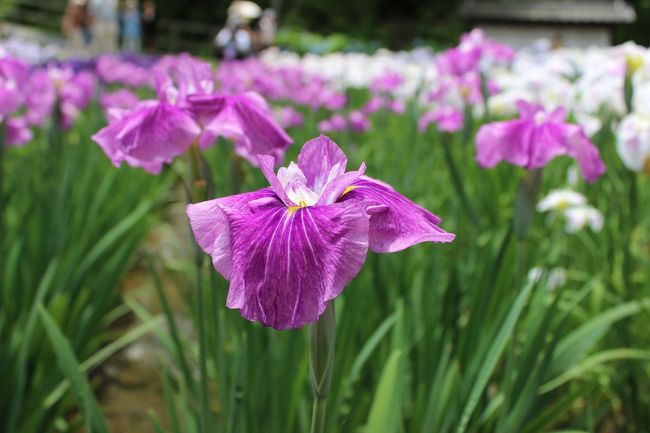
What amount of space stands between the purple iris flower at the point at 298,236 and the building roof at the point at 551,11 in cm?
2712

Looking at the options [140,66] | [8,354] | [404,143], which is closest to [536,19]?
[140,66]

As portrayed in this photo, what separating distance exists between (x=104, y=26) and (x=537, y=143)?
11.4 m

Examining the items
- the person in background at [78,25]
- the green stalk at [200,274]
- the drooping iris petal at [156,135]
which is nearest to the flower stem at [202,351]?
the green stalk at [200,274]

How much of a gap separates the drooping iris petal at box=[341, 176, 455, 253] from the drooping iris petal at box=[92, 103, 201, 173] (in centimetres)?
36

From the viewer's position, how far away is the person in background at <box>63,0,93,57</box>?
8.57 meters

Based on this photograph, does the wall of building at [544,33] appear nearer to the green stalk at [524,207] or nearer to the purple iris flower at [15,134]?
the purple iris flower at [15,134]

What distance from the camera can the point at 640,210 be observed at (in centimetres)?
236

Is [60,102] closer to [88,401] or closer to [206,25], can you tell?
[88,401]

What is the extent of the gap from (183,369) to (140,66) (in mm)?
6523

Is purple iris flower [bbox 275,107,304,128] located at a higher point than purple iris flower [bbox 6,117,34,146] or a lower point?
lower

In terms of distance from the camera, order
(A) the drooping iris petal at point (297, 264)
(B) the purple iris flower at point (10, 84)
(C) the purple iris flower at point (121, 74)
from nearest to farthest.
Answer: (A) the drooping iris petal at point (297, 264), (B) the purple iris flower at point (10, 84), (C) the purple iris flower at point (121, 74)

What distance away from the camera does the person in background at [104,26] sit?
10289 mm

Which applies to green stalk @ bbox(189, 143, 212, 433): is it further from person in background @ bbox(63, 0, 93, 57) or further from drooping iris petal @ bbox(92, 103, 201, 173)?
person in background @ bbox(63, 0, 93, 57)

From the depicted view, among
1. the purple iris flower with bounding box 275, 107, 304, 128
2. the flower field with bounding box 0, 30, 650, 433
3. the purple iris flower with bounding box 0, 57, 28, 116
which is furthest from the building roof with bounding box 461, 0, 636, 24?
Answer: the purple iris flower with bounding box 0, 57, 28, 116
